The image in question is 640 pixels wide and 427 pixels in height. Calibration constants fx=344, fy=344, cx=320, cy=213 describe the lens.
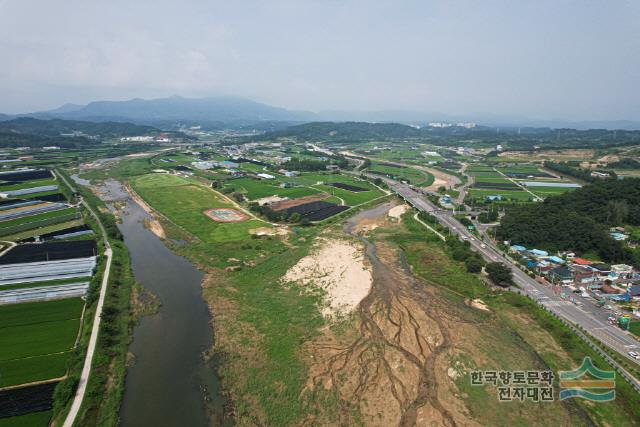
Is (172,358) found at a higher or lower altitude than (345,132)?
lower

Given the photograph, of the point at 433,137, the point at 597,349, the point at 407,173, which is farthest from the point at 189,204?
the point at 433,137

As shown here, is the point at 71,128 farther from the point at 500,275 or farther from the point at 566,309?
the point at 566,309

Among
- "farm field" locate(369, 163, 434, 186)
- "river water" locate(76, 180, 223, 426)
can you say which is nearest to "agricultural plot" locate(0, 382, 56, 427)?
"river water" locate(76, 180, 223, 426)

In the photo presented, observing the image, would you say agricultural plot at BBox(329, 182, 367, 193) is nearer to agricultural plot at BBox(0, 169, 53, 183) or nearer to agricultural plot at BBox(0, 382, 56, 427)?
agricultural plot at BBox(0, 382, 56, 427)

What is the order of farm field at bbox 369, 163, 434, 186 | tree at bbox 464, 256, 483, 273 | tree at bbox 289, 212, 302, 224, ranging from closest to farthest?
tree at bbox 464, 256, 483, 273, tree at bbox 289, 212, 302, 224, farm field at bbox 369, 163, 434, 186

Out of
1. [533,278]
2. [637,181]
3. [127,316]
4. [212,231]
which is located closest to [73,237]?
[212,231]

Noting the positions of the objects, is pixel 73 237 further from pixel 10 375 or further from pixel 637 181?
pixel 637 181
